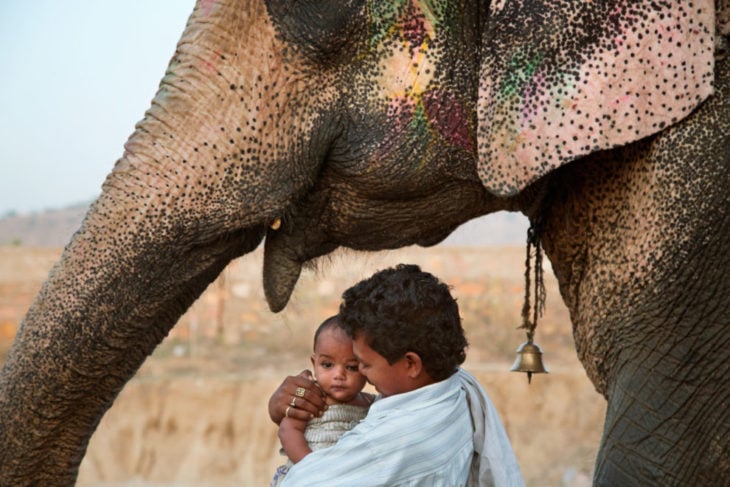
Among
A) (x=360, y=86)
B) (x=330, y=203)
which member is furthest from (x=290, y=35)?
(x=330, y=203)

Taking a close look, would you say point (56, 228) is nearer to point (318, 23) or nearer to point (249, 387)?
point (249, 387)

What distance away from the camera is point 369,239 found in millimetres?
2830

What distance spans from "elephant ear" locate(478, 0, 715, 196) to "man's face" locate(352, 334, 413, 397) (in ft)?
1.26

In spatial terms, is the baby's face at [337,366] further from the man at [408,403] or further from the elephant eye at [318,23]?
the elephant eye at [318,23]

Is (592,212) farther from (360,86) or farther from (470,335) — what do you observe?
(470,335)

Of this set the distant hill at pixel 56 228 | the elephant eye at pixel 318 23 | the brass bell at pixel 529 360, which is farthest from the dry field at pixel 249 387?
the distant hill at pixel 56 228

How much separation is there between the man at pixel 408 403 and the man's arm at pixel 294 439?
0.12 meters

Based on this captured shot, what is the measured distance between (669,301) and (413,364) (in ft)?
1.59

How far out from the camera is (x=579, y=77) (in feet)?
7.80

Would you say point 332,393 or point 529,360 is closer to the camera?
point 332,393

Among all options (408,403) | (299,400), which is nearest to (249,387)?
(299,400)

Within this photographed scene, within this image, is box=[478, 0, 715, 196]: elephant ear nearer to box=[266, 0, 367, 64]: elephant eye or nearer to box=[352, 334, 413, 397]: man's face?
box=[266, 0, 367, 64]: elephant eye

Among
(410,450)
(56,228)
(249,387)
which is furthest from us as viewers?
(56,228)

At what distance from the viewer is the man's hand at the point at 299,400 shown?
2.60 metres
